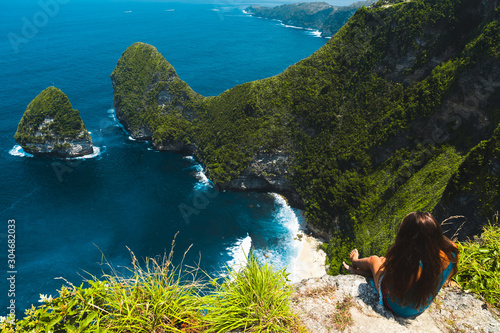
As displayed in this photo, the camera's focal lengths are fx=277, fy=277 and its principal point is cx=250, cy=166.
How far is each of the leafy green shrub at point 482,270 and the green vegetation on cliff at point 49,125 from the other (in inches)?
3160

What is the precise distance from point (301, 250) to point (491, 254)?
140 feet

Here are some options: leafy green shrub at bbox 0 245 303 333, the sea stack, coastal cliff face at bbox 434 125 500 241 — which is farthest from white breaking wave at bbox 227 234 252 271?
the sea stack

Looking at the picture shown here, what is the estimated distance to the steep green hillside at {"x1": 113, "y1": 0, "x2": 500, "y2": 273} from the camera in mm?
38812

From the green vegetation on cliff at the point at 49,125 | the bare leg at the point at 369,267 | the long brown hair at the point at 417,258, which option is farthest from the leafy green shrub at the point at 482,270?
the green vegetation on cliff at the point at 49,125

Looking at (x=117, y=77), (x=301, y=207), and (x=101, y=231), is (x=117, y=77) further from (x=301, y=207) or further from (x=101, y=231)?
(x=301, y=207)

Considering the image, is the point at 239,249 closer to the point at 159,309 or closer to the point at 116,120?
the point at 159,309

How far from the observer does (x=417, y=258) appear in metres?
5.14

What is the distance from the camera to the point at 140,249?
47531 mm

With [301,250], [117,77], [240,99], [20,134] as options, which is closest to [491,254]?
[301,250]

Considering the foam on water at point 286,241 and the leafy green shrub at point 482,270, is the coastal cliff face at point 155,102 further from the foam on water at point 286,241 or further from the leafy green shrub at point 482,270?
the leafy green shrub at point 482,270

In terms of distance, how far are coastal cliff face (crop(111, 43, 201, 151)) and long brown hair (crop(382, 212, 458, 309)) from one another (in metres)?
71.1

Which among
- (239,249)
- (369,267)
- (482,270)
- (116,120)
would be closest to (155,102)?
(116,120)

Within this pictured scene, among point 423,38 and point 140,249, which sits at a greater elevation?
point 423,38

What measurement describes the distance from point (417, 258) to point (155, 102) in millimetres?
83711
